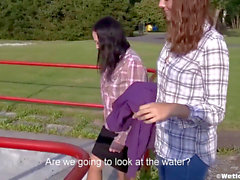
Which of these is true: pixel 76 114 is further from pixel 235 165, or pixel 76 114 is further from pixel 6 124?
pixel 235 165

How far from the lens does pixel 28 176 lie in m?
4.15

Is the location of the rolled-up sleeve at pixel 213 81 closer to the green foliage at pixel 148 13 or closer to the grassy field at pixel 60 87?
the grassy field at pixel 60 87

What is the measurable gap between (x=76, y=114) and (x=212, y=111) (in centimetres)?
489

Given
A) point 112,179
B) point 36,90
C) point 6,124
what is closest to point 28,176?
point 112,179

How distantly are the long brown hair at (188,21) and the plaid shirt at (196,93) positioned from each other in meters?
0.03

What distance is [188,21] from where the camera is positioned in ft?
5.89

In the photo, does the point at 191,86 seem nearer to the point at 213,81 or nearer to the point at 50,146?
the point at 213,81

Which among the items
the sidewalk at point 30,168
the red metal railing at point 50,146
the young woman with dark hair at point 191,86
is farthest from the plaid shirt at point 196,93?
the sidewalk at point 30,168

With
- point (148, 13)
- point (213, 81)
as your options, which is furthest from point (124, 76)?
point (148, 13)

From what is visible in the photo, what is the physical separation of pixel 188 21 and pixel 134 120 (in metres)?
0.77

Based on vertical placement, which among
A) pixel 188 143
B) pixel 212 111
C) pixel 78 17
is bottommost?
pixel 78 17

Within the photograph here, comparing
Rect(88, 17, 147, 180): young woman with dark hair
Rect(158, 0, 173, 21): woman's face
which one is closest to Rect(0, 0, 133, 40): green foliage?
Rect(88, 17, 147, 180): young woman with dark hair

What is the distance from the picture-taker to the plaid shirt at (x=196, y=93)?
1.74 metres

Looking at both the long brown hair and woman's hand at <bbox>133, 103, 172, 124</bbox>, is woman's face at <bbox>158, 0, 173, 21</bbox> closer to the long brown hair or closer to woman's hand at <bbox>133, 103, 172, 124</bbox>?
the long brown hair
